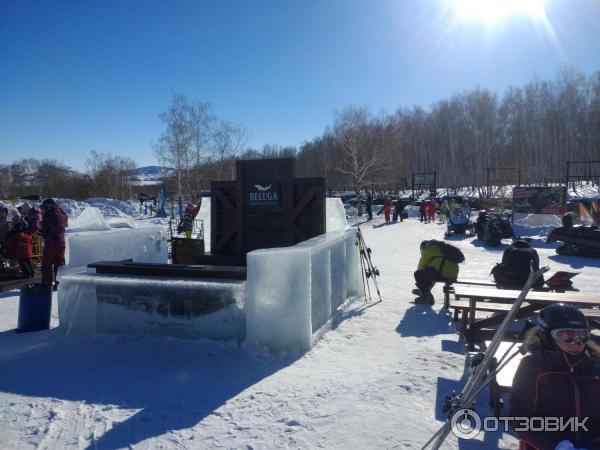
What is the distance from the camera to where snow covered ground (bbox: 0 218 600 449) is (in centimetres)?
313

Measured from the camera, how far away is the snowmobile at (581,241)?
38.0 ft

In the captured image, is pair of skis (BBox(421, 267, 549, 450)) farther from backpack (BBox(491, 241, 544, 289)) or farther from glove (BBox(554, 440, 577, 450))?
backpack (BBox(491, 241, 544, 289))

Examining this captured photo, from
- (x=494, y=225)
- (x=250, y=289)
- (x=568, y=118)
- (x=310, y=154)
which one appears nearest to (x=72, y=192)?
(x=310, y=154)

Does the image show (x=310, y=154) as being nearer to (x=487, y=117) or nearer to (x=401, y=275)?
(x=487, y=117)

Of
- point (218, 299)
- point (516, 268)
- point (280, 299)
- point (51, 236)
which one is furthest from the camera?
point (51, 236)

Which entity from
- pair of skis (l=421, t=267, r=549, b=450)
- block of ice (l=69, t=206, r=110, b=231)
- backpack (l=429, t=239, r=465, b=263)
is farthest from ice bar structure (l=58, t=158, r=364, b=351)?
block of ice (l=69, t=206, r=110, b=231)

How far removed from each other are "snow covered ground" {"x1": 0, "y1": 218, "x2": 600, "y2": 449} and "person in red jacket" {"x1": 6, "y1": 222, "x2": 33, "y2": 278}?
3848mm

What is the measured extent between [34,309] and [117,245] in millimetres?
2093

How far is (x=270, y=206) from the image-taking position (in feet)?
26.7

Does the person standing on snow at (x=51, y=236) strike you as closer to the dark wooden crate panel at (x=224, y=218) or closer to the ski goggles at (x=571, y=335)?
the dark wooden crate panel at (x=224, y=218)

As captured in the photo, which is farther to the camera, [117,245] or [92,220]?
[92,220]

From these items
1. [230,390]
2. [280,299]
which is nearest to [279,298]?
[280,299]

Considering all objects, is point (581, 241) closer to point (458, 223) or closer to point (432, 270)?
point (458, 223)

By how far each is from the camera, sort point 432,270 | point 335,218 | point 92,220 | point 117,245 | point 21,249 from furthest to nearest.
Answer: point 92,220 < point 21,249 < point 335,218 < point 117,245 < point 432,270
